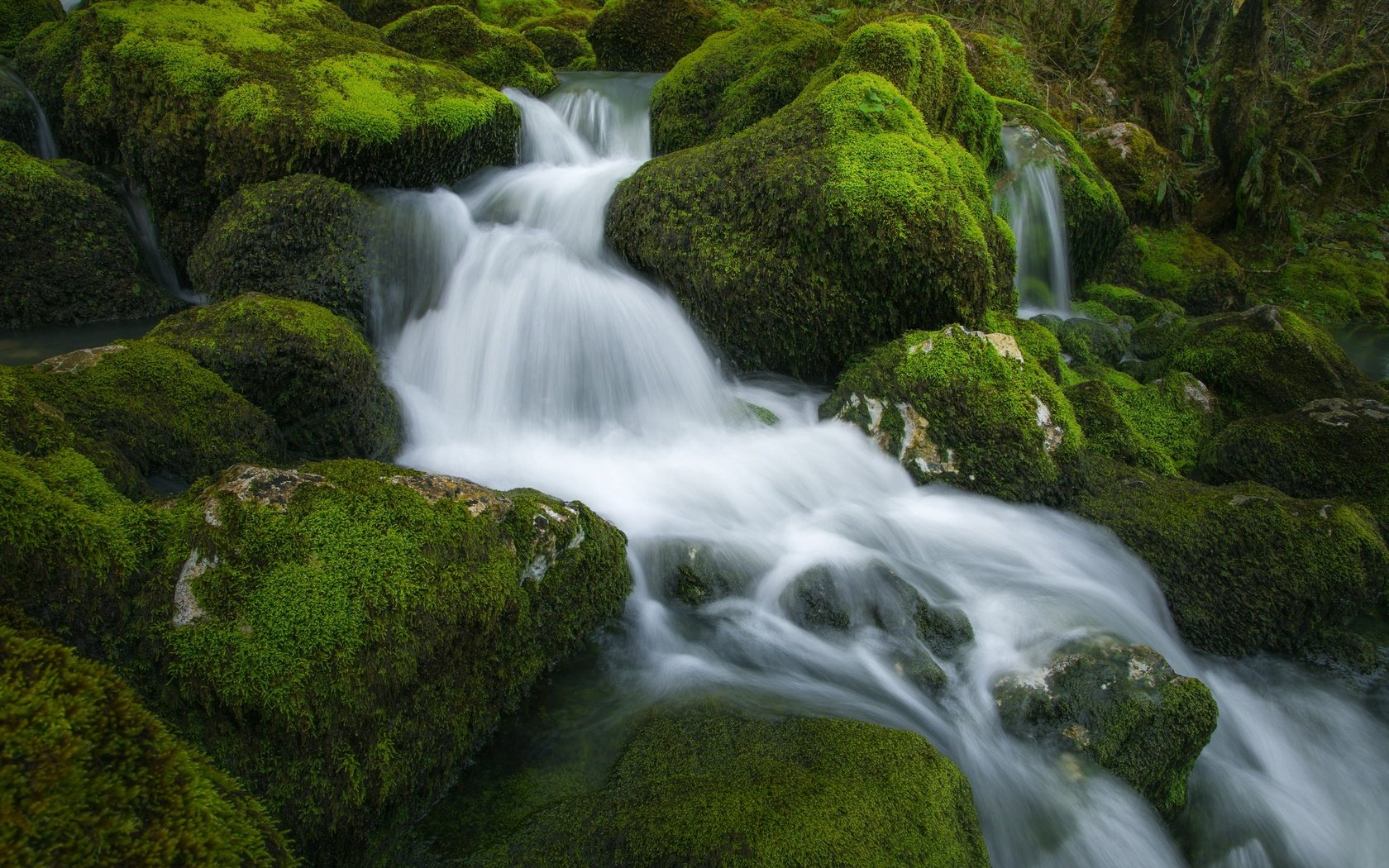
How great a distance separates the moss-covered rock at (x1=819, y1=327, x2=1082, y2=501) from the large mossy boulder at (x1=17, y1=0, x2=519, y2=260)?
14.9ft

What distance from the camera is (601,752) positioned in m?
2.94

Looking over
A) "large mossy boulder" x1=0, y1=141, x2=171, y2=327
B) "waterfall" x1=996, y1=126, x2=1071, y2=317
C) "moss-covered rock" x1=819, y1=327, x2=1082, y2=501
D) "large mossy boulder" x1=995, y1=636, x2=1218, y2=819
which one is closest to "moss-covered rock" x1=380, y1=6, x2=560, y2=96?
"large mossy boulder" x1=0, y1=141, x2=171, y2=327

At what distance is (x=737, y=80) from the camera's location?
336 inches

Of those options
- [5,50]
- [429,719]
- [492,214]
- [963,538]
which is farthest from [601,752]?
[5,50]

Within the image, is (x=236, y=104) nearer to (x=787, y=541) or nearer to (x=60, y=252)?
(x=60, y=252)

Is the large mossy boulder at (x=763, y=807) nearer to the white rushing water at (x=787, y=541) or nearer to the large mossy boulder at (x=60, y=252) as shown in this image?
the white rushing water at (x=787, y=541)

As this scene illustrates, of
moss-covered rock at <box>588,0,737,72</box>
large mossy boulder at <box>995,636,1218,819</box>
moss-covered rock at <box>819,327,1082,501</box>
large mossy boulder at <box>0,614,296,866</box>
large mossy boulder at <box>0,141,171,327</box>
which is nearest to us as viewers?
large mossy boulder at <box>0,614,296,866</box>

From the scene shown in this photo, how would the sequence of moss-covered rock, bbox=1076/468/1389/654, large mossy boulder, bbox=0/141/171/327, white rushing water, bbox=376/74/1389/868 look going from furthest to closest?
large mossy boulder, bbox=0/141/171/327 < moss-covered rock, bbox=1076/468/1389/654 < white rushing water, bbox=376/74/1389/868

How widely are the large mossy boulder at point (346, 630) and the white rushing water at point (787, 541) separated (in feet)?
2.74

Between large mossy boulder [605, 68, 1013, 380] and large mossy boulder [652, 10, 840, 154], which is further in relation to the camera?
large mossy boulder [652, 10, 840, 154]

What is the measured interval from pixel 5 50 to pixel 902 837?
37.4 ft

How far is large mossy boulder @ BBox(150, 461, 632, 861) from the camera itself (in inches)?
91.5

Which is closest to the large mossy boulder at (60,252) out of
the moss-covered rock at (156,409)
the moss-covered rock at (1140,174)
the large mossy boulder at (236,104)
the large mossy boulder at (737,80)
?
the large mossy boulder at (236,104)

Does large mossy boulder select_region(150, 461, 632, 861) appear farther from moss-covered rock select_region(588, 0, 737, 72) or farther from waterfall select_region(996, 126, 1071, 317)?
moss-covered rock select_region(588, 0, 737, 72)
